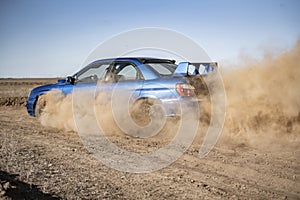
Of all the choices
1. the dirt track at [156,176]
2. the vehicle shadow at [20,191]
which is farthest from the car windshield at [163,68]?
the vehicle shadow at [20,191]

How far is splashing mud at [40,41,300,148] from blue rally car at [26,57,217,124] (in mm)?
541

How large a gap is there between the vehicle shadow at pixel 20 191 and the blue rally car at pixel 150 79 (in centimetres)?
331

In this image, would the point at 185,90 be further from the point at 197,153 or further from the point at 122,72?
the point at 122,72

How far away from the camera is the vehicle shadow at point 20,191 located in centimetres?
318

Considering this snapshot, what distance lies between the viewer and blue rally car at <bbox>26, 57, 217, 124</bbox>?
20.2 feet

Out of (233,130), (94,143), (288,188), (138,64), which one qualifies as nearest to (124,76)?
(138,64)

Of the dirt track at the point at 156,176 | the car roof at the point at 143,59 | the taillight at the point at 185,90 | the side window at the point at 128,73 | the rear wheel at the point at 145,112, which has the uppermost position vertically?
the car roof at the point at 143,59

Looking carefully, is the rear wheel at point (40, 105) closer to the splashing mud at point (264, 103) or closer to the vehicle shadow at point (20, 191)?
the splashing mud at point (264, 103)

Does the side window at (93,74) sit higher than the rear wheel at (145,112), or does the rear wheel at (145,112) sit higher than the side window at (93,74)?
the side window at (93,74)

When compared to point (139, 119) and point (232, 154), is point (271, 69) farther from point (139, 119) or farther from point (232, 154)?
point (139, 119)

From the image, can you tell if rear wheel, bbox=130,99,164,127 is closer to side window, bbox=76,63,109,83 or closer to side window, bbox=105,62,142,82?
side window, bbox=105,62,142,82

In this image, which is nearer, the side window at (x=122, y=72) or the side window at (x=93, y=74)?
the side window at (x=122, y=72)

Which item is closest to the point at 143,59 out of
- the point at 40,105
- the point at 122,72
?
the point at 122,72

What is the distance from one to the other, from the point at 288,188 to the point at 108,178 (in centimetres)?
216
